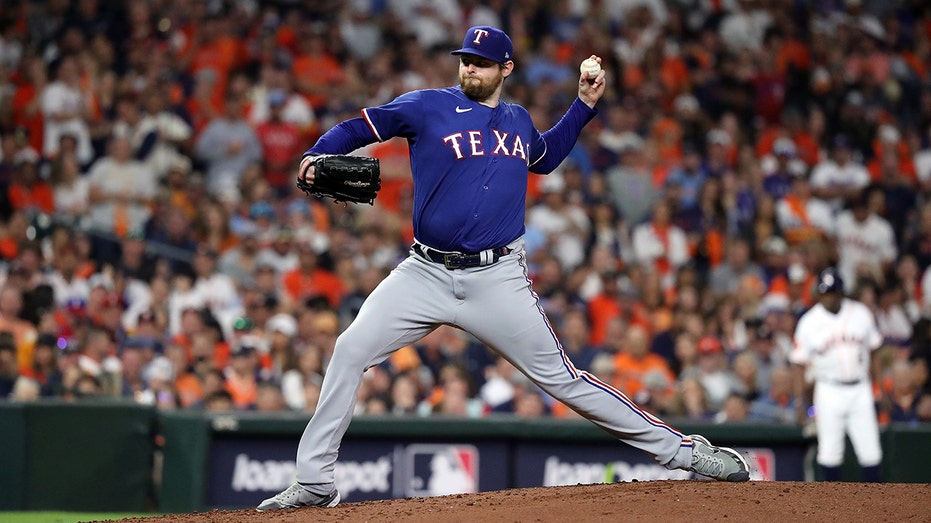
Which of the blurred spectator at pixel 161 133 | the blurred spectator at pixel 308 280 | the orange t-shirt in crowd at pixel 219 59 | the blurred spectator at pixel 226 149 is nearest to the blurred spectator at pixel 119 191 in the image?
the blurred spectator at pixel 161 133

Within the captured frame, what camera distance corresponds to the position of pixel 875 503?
5551 millimetres

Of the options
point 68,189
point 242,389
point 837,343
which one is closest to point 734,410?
point 837,343

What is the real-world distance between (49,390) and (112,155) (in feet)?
10.1

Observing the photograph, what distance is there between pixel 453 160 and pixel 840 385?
498 cm

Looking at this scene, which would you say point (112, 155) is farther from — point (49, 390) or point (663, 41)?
point (663, 41)

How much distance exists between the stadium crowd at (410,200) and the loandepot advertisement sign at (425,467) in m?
0.50

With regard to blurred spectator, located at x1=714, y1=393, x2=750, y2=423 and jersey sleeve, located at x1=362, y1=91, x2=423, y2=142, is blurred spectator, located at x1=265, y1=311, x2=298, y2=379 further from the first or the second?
jersey sleeve, located at x1=362, y1=91, x2=423, y2=142

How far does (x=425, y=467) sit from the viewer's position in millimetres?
9297

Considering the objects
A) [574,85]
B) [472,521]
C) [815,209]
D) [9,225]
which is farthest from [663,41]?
[472,521]

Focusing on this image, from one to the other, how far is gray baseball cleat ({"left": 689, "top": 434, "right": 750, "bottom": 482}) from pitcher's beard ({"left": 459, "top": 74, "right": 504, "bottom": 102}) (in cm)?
180

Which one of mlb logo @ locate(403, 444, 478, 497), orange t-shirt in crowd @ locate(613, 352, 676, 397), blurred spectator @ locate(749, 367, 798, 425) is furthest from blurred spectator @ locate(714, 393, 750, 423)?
mlb logo @ locate(403, 444, 478, 497)

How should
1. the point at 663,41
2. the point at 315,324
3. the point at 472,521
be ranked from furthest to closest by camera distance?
the point at 663,41, the point at 315,324, the point at 472,521

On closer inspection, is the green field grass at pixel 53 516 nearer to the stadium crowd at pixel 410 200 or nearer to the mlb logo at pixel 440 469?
the stadium crowd at pixel 410 200

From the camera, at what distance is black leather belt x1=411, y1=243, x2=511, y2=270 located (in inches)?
214
